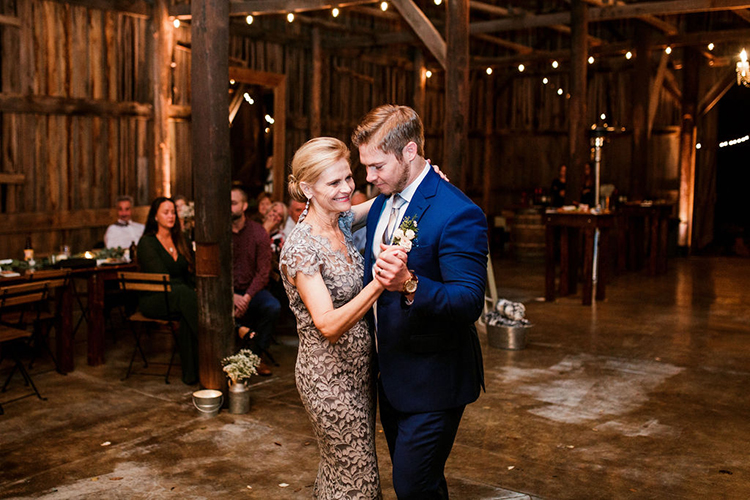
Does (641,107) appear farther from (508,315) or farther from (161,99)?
(161,99)

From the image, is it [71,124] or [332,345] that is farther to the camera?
[71,124]

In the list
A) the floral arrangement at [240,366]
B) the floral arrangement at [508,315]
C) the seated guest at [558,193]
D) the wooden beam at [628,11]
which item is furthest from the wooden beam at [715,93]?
the floral arrangement at [240,366]

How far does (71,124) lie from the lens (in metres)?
8.93

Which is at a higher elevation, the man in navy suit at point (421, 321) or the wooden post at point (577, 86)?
the wooden post at point (577, 86)

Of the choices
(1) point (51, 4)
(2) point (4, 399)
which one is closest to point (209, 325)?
(2) point (4, 399)

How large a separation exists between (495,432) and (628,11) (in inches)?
320

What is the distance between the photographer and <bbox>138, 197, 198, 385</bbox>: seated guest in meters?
5.52

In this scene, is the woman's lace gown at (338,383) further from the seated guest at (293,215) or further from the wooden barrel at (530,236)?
the wooden barrel at (530,236)

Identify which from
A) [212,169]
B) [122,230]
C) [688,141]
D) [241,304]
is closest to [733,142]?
[688,141]

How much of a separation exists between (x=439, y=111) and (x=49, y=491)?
46.1 feet

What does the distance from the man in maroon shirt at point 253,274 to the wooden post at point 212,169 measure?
2.46ft

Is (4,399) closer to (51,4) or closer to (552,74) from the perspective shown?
(51,4)

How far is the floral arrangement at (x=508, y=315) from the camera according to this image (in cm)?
662

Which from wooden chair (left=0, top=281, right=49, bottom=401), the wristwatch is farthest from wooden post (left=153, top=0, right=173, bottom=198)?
the wristwatch
